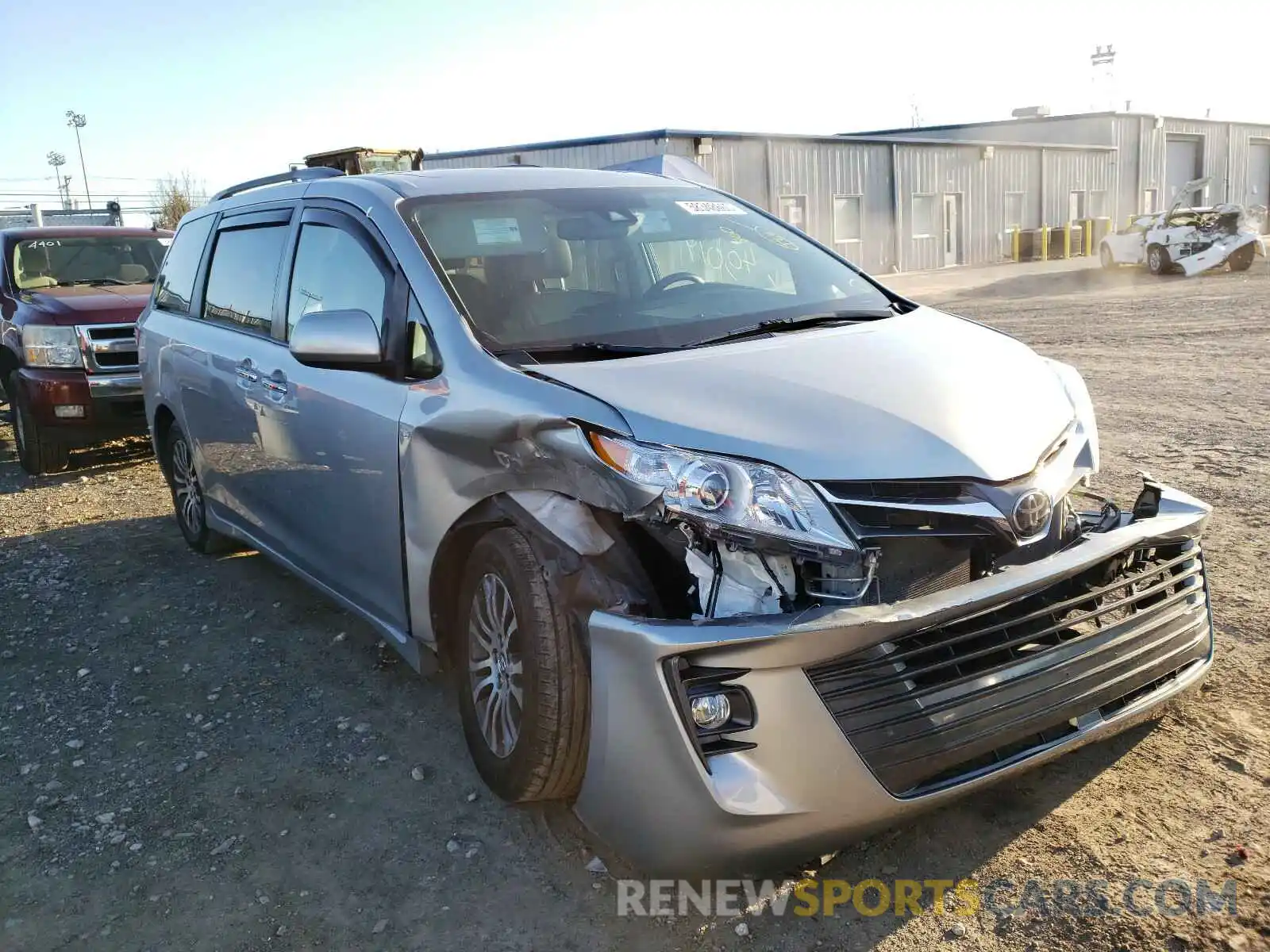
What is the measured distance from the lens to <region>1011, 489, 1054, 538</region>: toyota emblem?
261 centimetres

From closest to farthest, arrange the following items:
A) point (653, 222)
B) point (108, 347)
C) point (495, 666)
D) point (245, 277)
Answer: point (495, 666), point (653, 222), point (245, 277), point (108, 347)

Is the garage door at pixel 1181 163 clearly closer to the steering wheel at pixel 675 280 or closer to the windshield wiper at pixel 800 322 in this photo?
the windshield wiper at pixel 800 322

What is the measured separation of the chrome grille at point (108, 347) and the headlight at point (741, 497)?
7.05m

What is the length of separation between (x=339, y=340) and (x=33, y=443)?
6655mm

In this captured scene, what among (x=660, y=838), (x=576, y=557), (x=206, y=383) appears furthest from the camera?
(x=206, y=383)

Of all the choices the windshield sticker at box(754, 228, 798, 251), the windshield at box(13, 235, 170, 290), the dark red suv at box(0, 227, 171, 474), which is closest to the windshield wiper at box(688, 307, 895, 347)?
the windshield sticker at box(754, 228, 798, 251)

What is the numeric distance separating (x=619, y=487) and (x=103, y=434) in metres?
7.28

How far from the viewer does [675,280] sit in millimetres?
3777

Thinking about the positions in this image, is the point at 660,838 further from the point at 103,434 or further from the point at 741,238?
the point at 103,434

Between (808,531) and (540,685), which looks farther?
(540,685)

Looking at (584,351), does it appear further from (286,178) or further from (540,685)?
(286,178)

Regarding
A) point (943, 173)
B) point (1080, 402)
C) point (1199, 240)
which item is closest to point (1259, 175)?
point (943, 173)

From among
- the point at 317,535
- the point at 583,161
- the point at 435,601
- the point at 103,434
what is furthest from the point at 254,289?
the point at 583,161

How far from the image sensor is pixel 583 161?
25.5 meters
